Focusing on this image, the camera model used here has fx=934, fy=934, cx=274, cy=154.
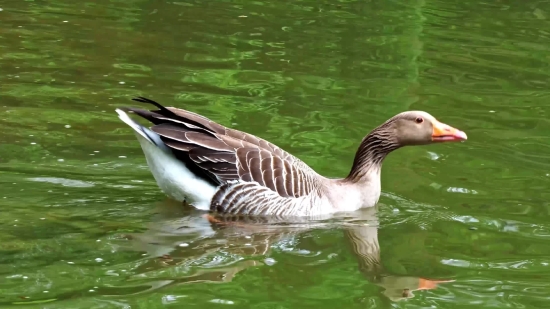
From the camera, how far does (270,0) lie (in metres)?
17.8

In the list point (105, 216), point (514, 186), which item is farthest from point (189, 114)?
point (514, 186)

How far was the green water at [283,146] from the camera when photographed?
272 inches

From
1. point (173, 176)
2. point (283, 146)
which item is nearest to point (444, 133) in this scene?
point (283, 146)

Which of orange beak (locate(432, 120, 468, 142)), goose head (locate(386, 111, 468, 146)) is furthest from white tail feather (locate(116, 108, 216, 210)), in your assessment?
orange beak (locate(432, 120, 468, 142))

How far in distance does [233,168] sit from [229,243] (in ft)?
2.95

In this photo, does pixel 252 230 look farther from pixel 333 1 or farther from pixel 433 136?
pixel 333 1

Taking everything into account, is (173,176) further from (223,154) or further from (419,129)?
(419,129)

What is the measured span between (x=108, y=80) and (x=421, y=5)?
310 inches

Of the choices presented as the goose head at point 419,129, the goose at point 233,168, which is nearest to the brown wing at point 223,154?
the goose at point 233,168

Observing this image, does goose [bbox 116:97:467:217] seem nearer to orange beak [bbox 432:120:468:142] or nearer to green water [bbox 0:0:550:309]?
orange beak [bbox 432:120:468:142]

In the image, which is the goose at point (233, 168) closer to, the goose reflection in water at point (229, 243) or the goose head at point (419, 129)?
the goose head at point (419, 129)

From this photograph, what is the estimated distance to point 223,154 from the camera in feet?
27.5

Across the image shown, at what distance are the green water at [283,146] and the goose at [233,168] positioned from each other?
10.1 inches

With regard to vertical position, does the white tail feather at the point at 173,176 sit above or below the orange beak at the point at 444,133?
below
